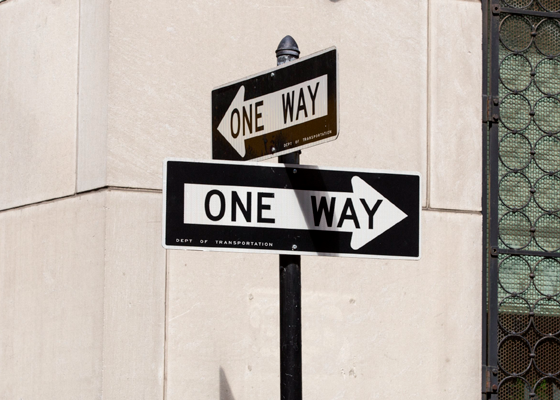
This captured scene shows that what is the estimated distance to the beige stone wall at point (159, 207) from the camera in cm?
466

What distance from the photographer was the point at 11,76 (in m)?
5.51

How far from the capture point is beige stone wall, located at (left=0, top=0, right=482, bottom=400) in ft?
15.3

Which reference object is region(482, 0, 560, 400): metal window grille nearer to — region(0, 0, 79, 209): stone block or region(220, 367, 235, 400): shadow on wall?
region(220, 367, 235, 400): shadow on wall

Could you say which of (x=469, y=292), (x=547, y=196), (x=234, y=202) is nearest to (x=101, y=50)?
(x=234, y=202)

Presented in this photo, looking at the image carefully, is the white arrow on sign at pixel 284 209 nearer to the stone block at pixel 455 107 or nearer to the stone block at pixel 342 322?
the stone block at pixel 342 322

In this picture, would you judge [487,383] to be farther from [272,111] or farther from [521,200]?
[272,111]

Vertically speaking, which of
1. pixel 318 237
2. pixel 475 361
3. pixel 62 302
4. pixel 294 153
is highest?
pixel 294 153

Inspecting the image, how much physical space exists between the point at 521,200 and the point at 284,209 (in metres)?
2.93

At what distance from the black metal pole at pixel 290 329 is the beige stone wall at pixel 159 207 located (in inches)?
68.5

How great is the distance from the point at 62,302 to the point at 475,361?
236 cm

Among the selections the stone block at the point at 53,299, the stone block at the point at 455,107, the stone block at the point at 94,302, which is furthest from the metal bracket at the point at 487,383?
the stone block at the point at 53,299

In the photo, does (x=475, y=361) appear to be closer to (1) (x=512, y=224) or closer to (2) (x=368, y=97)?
(1) (x=512, y=224)

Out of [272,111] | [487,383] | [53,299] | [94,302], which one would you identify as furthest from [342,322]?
[272,111]

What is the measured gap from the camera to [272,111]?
3.12 metres
